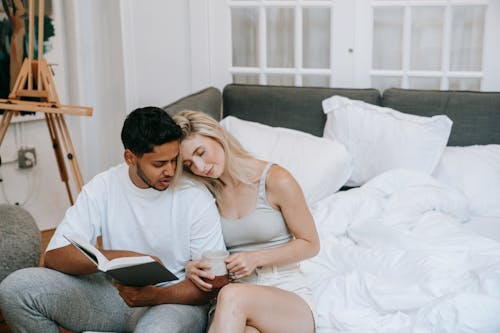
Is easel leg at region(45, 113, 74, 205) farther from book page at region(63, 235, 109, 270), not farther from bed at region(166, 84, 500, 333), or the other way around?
book page at region(63, 235, 109, 270)

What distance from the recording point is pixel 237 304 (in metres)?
1.82

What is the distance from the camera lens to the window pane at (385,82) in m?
3.53

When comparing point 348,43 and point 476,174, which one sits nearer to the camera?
point 476,174

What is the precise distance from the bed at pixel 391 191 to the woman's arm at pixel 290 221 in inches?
7.2

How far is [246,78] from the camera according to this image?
3.74 m

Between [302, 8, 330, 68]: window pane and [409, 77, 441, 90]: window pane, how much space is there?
0.45 meters

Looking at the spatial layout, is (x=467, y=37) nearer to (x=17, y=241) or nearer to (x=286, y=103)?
(x=286, y=103)

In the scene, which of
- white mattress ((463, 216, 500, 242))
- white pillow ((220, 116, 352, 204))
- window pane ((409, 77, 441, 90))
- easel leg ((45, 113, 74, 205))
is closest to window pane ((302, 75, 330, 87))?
window pane ((409, 77, 441, 90))

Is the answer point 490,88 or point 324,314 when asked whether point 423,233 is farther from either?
point 490,88

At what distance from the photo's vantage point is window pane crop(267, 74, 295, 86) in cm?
370

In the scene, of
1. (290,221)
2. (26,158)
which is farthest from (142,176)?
(26,158)

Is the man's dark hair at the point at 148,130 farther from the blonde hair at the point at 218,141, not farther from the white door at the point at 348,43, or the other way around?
the white door at the point at 348,43

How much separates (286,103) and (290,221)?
1.33 m

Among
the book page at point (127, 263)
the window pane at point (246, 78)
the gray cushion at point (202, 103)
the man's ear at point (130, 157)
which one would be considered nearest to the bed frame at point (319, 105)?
the gray cushion at point (202, 103)
